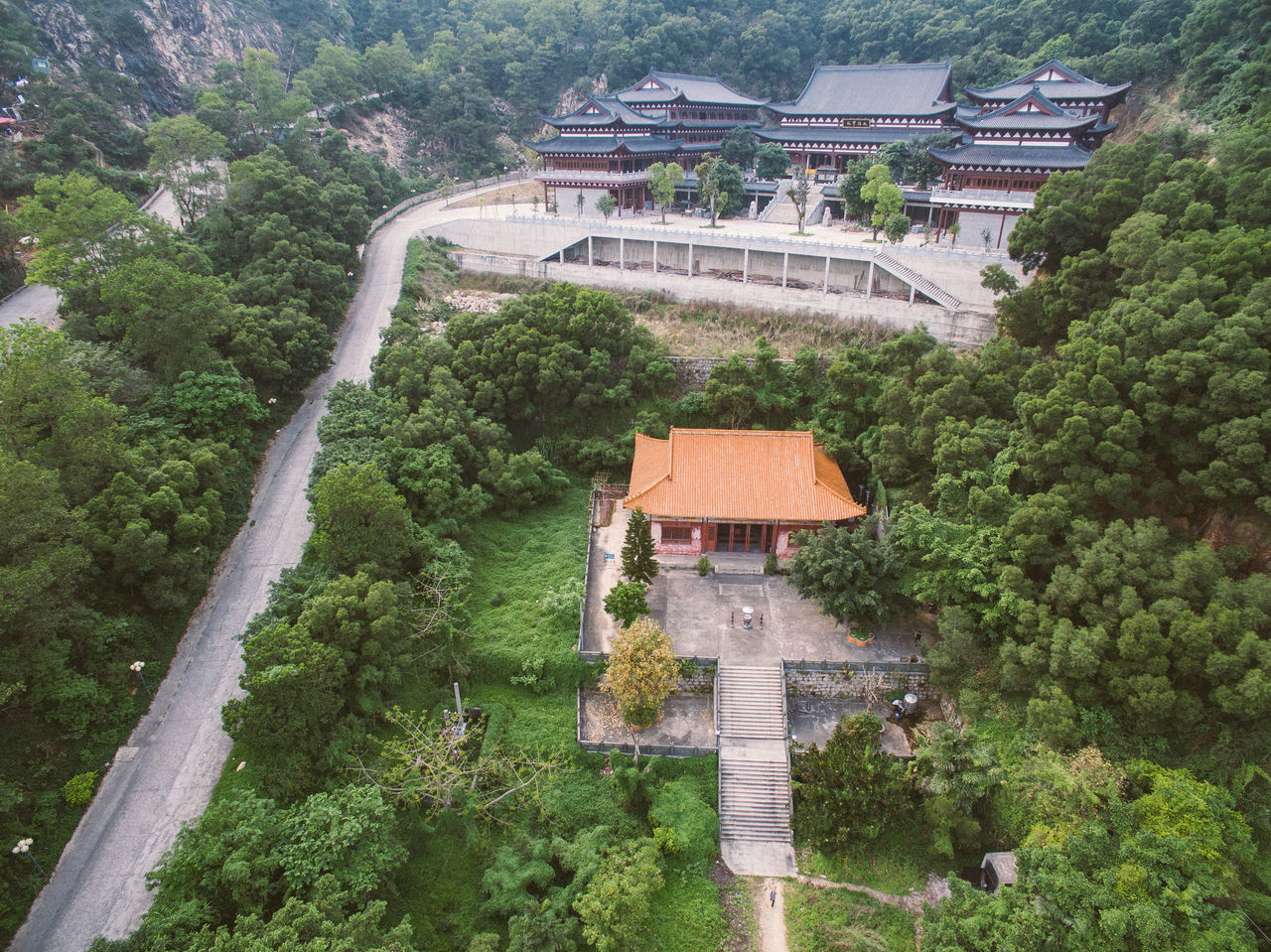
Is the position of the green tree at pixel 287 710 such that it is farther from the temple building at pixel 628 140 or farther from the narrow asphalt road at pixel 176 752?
the temple building at pixel 628 140

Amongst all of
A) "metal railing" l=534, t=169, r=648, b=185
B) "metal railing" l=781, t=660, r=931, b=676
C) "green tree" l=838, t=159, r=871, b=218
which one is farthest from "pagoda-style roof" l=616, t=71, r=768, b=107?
"metal railing" l=781, t=660, r=931, b=676

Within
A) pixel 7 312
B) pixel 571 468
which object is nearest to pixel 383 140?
pixel 7 312

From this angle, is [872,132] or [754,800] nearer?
[754,800]

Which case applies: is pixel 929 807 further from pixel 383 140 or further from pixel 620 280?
pixel 383 140

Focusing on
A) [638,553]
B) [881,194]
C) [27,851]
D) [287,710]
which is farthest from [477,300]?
[27,851]

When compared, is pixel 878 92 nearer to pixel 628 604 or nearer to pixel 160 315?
pixel 628 604
